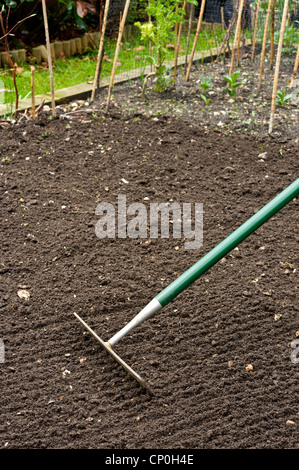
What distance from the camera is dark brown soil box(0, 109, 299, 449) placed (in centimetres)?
184

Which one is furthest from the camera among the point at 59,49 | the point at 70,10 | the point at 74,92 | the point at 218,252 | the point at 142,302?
the point at 59,49

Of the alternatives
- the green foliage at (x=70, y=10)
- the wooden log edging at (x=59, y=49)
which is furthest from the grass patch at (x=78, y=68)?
the green foliage at (x=70, y=10)

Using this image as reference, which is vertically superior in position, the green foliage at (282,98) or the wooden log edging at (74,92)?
the wooden log edging at (74,92)

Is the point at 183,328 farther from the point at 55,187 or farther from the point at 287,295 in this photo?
the point at 55,187

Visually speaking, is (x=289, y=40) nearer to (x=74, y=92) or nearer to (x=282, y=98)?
(x=282, y=98)

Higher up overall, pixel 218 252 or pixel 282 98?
pixel 218 252

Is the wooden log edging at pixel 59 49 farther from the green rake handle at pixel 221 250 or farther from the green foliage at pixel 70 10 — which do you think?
the green rake handle at pixel 221 250

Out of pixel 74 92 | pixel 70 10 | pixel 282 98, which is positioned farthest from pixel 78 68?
pixel 282 98

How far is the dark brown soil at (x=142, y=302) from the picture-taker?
1837mm

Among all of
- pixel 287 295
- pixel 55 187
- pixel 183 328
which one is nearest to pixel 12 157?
pixel 55 187

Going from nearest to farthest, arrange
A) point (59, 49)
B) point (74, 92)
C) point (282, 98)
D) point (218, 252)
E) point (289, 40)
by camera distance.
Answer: point (218, 252)
point (282, 98)
point (74, 92)
point (289, 40)
point (59, 49)

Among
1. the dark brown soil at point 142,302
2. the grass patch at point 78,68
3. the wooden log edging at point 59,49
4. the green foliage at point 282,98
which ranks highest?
the wooden log edging at point 59,49

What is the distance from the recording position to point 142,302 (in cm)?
236

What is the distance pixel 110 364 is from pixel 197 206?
1346 mm
